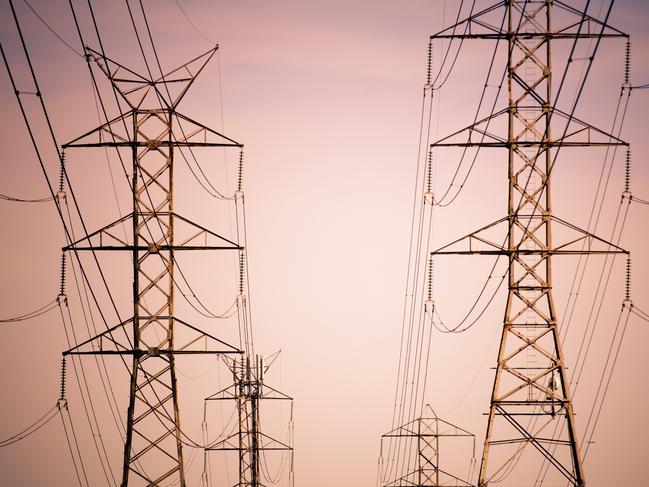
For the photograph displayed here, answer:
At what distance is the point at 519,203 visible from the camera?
4056 cm

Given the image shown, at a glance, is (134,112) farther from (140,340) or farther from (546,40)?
(546,40)

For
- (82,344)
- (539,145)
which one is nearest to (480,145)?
(539,145)

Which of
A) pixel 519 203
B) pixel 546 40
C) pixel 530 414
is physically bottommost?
pixel 530 414

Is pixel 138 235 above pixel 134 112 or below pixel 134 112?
below

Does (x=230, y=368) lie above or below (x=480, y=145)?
above

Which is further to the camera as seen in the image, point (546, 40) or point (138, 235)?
point (546, 40)

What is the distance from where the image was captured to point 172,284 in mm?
38156

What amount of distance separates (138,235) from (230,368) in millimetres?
24885

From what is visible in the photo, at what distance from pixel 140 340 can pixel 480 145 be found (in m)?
13.4

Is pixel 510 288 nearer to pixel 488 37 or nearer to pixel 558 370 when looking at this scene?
pixel 558 370

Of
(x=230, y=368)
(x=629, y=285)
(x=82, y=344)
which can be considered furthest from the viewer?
(x=230, y=368)

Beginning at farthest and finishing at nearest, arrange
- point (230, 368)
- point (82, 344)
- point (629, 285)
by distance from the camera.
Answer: point (230, 368) < point (629, 285) < point (82, 344)

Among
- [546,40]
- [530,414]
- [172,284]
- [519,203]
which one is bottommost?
[530,414]

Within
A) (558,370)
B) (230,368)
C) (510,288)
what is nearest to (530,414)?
(558,370)
